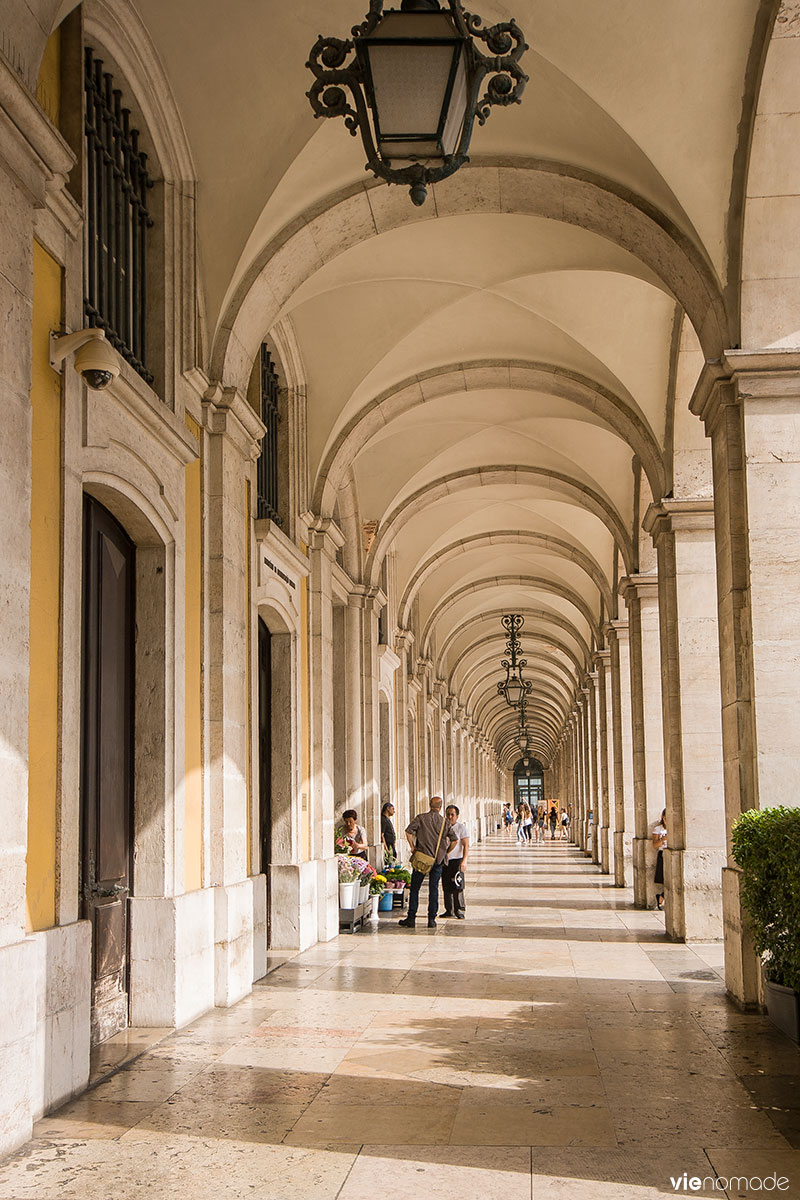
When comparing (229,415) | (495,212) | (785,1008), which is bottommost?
(785,1008)

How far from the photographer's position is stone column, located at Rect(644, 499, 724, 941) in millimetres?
11062

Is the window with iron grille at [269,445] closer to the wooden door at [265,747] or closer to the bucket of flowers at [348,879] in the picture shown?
the wooden door at [265,747]

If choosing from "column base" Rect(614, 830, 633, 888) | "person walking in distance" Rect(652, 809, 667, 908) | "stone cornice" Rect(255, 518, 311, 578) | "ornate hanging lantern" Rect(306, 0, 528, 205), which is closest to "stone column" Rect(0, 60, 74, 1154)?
"ornate hanging lantern" Rect(306, 0, 528, 205)

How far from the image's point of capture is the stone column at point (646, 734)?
48.1 feet

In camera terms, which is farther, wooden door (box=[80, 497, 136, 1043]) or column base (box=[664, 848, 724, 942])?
column base (box=[664, 848, 724, 942])

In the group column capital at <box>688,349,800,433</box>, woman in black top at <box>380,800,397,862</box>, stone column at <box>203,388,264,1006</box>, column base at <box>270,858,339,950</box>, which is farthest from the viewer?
woman in black top at <box>380,800,397,862</box>

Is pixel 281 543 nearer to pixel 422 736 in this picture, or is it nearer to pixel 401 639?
pixel 401 639

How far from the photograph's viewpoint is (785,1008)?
670cm

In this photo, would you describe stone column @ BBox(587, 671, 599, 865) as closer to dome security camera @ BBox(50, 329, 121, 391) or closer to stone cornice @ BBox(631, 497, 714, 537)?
stone cornice @ BBox(631, 497, 714, 537)

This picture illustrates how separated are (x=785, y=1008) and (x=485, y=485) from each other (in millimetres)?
12242

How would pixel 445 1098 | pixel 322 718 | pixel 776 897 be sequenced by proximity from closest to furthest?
pixel 445 1098, pixel 776 897, pixel 322 718

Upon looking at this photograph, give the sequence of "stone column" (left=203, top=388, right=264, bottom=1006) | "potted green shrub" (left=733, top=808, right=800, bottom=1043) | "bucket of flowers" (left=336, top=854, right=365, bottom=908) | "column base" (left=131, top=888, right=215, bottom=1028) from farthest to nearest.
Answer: "bucket of flowers" (left=336, top=854, right=365, bottom=908) → "stone column" (left=203, top=388, right=264, bottom=1006) → "column base" (left=131, top=888, right=215, bottom=1028) → "potted green shrub" (left=733, top=808, right=800, bottom=1043)

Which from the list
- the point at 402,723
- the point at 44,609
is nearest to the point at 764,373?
the point at 44,609

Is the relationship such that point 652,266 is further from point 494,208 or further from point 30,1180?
point 30,1180
